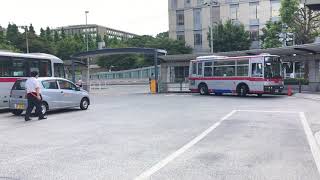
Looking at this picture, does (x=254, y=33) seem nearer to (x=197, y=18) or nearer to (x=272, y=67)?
(x=197, y=18)

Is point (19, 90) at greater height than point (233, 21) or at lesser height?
lesser

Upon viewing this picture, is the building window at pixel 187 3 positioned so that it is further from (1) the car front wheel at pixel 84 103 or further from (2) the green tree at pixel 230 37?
(1) the car front wheel at pixel 84 103

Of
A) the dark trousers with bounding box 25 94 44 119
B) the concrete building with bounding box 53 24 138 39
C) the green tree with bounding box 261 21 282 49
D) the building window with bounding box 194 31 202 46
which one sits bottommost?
the dark trousers with bounding box 25 94 44 119

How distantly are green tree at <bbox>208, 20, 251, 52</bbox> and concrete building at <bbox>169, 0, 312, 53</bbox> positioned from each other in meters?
3.88

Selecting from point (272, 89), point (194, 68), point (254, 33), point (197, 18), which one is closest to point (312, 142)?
point (272, 89)

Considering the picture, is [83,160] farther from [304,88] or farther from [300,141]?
[304,88]

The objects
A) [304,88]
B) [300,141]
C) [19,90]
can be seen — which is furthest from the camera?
[304,88]

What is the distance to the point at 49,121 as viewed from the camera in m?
15.9

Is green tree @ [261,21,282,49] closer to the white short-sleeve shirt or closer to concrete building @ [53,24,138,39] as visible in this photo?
the white short-sleeve shirt

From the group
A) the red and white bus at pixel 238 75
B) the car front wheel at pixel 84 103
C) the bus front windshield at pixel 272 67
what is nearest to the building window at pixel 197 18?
the red and white bus at pixel 238 75

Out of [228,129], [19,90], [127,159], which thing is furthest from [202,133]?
[19,90]

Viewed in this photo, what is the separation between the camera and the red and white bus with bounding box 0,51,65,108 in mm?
20969

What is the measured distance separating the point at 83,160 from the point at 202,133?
4628mm

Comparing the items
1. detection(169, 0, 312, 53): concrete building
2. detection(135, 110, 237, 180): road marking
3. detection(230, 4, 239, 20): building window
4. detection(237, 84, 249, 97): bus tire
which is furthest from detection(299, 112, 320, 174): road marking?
detection(230, 4, 239, 20): building window
